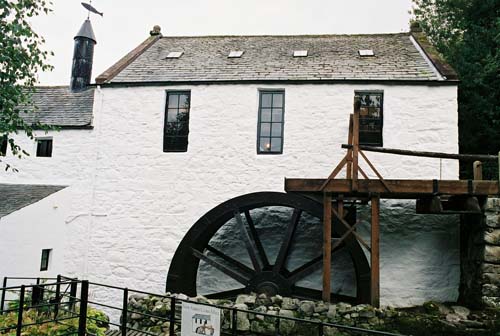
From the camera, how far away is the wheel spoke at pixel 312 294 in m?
8.02

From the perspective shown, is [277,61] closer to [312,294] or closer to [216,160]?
[216,160]

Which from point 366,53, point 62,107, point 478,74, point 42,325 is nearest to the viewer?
point 42,325

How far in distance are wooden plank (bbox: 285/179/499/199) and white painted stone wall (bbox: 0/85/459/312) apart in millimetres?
1328

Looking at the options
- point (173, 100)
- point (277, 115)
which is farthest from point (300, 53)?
point (173, 100)

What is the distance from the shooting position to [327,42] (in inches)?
416

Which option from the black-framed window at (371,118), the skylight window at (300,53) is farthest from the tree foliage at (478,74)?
the skylight window at (300,53)

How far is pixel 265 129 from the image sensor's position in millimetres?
8875

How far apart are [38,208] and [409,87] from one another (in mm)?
7863

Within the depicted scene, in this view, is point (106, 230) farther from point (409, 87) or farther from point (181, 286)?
point (409, 87)

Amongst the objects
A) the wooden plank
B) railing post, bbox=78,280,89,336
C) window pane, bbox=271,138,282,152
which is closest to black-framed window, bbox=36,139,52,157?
window pane, bbox=271,138,282,152

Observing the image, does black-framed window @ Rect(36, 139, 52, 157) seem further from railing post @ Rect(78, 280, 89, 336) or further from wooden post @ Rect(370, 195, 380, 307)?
wooden post @ Rect(370, 195, 380, 307)

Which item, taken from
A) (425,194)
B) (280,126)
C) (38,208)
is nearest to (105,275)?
(38,208)

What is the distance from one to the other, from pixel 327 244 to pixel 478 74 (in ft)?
25.2

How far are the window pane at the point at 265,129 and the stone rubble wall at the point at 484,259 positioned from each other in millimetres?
4133
